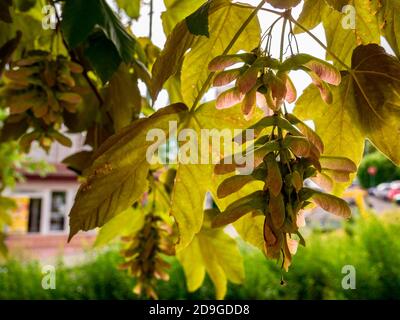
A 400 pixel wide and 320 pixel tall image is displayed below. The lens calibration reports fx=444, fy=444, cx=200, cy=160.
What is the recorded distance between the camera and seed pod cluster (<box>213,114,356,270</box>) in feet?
1.13

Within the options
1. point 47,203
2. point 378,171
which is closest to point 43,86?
point 47,203

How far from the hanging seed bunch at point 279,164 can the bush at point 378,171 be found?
529 inches

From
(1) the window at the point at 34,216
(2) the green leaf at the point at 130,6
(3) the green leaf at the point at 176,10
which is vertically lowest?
(3) the green leaf at the point at 176,10

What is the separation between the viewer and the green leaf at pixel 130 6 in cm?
85

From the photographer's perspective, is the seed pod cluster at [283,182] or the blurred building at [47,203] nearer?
the seed pod cluster at [283,182]

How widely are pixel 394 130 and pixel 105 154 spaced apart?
30cm

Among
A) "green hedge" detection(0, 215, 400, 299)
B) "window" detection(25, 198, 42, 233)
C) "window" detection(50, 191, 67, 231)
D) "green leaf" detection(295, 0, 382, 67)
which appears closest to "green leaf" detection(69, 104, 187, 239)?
"green leaf" detection(295, 0, 382, 67)

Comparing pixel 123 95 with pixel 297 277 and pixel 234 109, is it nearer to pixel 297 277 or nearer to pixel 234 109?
pixel 234 109

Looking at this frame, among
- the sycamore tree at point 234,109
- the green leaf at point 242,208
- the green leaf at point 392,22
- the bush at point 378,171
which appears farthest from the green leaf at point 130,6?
the bush at point 378,171

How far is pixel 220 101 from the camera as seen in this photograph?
1.35ft

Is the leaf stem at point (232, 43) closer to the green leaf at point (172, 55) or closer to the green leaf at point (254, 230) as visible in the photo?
the green leaf at point (172, 55)

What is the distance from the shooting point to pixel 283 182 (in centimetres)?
36

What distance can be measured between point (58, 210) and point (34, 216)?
52cm
